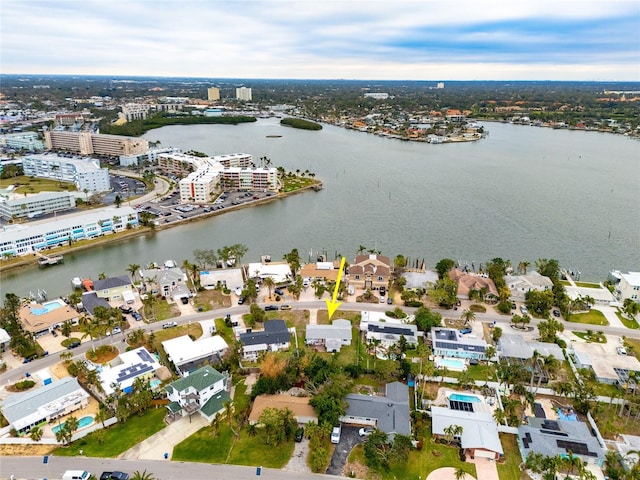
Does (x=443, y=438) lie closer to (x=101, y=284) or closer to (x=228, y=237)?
(x=101, y=284)

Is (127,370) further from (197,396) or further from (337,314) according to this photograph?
(337,314)

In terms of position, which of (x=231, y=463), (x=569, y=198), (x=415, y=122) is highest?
(x=415, y=122)

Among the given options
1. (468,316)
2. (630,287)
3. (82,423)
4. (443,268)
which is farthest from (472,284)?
(82,423)

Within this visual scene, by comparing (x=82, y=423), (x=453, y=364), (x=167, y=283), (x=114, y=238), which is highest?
(x=167, y=283)

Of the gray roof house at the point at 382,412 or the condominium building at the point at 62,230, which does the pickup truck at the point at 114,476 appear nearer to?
the gray roof house at the point at 382,412

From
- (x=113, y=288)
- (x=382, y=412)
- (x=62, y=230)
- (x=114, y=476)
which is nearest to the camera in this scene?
(x=114, y=476)

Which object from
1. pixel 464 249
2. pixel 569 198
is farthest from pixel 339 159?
pixel 464 249
